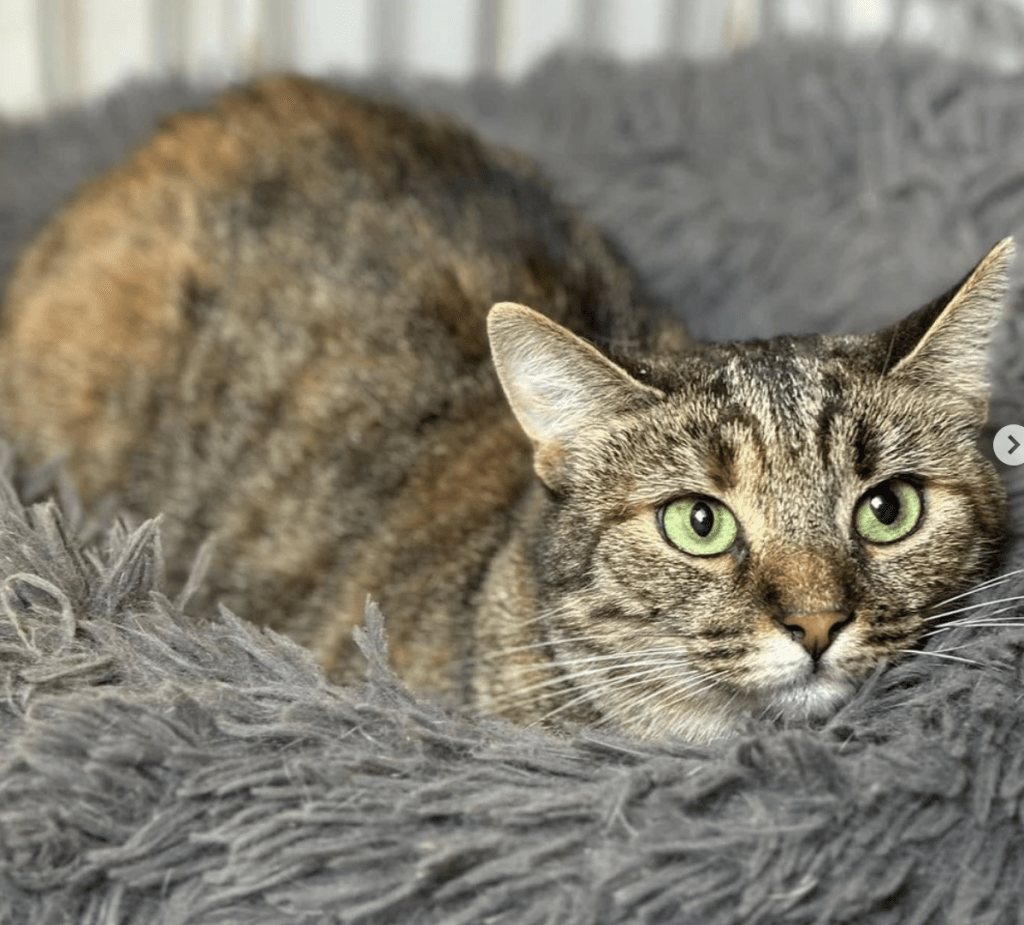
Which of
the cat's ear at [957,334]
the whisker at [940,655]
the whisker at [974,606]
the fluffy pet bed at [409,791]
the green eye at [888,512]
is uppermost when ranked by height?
the cat's ear at [957,334]

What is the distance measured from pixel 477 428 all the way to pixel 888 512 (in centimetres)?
62

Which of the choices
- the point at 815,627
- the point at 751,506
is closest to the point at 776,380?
the point at 751,506

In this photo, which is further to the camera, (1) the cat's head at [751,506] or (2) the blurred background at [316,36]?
(2) the blurred background at [316,36]

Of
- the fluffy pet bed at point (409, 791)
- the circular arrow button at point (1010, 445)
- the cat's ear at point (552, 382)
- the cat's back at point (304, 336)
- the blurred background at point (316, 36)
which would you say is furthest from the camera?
the blurred background at point (316, 36)

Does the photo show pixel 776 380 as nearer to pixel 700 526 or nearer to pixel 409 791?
pixel 700 526

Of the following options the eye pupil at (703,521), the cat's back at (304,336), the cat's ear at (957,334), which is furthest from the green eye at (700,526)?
the cat's back at (304,336)

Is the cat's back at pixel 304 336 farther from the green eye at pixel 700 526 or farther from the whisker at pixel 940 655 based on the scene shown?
the whisker at pixel 940 655

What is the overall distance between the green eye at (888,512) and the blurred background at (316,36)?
1555mm

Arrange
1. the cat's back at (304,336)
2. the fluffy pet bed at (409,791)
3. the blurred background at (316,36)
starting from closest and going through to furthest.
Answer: the fluffy pet bed at (409,791)
the cat's back at (304,336)
the blurred background at (316,36)

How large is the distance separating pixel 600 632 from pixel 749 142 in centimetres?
131

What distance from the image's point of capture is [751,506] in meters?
1.20

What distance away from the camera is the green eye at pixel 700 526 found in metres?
1.22

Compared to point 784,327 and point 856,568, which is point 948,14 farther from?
point 856,568

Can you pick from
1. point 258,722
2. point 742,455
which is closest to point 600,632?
point 742,455
